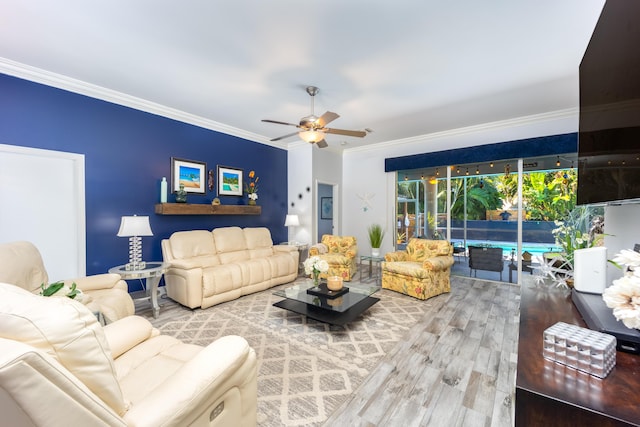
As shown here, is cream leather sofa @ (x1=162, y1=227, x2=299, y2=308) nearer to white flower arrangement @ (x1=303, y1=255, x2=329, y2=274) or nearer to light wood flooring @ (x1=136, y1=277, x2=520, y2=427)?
light wood flooring @ (x1=136, y1=277, x2=520, y2=427)

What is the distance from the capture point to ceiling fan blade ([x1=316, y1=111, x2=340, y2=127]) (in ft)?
9.36

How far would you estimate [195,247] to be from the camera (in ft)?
12.8

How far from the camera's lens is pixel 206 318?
3.13 m

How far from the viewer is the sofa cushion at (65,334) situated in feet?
2.29

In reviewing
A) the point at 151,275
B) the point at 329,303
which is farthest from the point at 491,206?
the point at 151,275

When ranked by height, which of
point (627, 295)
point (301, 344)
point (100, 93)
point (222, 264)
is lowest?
point (301, 344)

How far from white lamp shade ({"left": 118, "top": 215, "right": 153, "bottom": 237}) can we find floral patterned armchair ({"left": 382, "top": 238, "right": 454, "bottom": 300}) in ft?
11.1

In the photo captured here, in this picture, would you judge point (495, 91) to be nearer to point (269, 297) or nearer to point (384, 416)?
point (384, 416)

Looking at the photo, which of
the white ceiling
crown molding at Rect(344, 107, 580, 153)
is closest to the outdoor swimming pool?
crown molding at Rect(344, 107, 580, 153)

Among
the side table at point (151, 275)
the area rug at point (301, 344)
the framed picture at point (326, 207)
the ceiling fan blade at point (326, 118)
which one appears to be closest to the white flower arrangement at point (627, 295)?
the area rug at point (301, 344)

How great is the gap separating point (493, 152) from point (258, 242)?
175 inches

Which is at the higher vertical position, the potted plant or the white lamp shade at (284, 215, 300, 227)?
the white lamp shade at (284, 215, 300, 227)

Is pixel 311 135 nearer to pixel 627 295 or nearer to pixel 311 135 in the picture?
pixel 311 135

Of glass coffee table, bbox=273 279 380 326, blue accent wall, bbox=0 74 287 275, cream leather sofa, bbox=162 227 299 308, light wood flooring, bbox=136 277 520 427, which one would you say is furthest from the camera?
cream leather sofa, bbox=162 227 299 308
